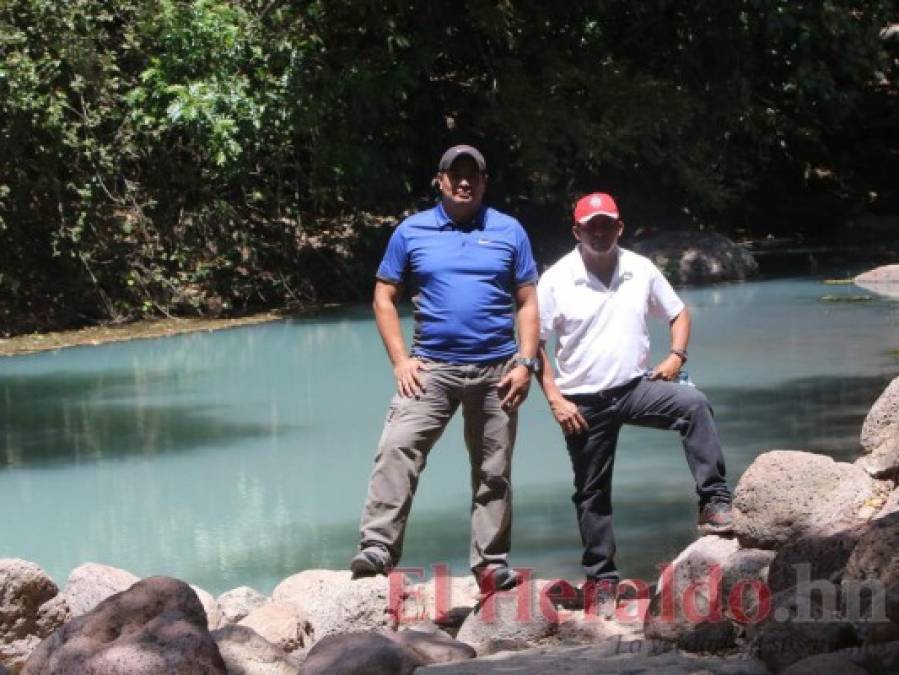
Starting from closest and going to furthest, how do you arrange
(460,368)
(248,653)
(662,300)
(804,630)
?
(804,630)
(248,653)
(460,368)
(662,300)

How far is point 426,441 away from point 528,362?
1.58 feet

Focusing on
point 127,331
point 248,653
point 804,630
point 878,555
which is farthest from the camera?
point 127,331

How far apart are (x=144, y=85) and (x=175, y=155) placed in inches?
33.6

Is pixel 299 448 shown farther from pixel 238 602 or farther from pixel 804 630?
pixel 804 630

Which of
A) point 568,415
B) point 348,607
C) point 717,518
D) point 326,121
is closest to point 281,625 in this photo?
point 348,607

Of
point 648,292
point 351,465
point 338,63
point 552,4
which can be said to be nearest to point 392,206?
point 338,63

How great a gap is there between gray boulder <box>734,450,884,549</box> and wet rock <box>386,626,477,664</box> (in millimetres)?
1118

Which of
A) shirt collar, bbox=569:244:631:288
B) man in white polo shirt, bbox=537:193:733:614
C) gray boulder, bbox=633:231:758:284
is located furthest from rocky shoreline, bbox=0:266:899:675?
gray boulder, bbox=633:231:758:284

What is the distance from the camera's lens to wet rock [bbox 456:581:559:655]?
5.59m

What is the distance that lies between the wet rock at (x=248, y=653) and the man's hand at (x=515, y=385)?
1244 mm

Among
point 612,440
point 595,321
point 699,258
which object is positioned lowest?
point 612,440

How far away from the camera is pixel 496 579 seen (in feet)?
19.0

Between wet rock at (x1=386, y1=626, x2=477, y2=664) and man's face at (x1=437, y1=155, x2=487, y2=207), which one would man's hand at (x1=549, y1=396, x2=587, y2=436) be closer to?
man's face at (x1=437, y1=155, x2=487, y2=207)

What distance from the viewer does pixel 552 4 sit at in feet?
64.1
